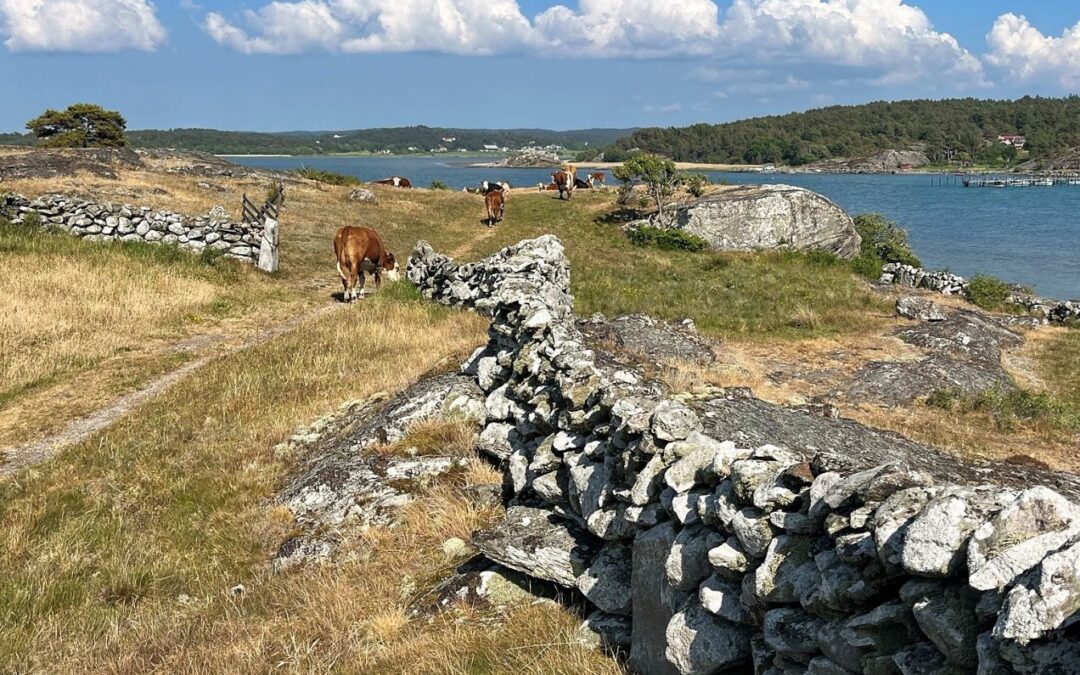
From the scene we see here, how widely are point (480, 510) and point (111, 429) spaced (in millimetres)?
6412

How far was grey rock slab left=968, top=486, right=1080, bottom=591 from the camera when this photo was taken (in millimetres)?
3121

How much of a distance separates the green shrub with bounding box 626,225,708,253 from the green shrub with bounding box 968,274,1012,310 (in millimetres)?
10457

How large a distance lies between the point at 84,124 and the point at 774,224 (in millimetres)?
53538

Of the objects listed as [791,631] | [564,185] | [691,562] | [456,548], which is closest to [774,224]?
[564,185]

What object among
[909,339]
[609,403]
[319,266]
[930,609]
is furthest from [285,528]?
[319,266]

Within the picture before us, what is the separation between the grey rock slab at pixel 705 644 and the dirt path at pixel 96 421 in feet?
29.8

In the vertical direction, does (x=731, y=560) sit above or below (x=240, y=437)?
above

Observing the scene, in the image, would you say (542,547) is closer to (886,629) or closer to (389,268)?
(886,629)

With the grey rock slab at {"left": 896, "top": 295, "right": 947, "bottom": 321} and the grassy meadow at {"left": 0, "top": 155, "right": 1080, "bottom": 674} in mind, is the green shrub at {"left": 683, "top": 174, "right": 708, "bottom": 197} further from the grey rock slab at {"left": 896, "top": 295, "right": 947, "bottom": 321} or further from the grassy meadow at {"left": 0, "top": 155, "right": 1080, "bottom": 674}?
the grey rock slab at {"left": 896, "top": 295, "right": 947, "bottom": 321}

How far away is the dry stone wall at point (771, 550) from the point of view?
10.4 feet

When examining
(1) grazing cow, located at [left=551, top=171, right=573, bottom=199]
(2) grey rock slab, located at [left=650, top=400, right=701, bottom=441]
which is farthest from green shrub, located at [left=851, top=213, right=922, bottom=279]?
(2) grey rock slab, located at [left=650, top=400, right=701, bottom=441]

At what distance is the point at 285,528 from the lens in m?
8.32

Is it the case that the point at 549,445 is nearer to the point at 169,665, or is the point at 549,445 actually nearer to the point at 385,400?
the point at 169,665

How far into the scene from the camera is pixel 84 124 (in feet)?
205
